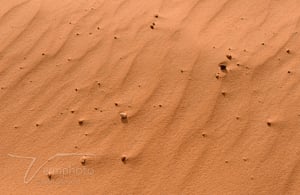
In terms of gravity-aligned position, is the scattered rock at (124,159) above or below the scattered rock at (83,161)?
above

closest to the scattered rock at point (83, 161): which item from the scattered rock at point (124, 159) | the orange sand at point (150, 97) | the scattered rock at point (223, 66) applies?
the orange sand at point (150, 97)

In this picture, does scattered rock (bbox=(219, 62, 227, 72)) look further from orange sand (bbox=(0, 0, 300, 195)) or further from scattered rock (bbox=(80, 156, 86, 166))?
scattered rock (bbox=(80, 156, 86, 166))

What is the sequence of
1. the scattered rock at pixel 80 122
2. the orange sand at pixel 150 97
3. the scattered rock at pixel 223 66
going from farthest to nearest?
the scattered rock at pixel 223 66 < the scattered rock at pixel 80 122 < the orange sand at pixel 150 97

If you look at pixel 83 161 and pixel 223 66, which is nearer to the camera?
pixel 83 161

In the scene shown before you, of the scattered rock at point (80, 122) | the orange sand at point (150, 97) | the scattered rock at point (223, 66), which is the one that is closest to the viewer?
the orange sand at point (150, 97)

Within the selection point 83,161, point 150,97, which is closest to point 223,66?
point 150,97

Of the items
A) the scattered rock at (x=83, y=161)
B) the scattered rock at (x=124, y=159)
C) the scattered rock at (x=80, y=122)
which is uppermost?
the scattered rock at (x=80, y=122)

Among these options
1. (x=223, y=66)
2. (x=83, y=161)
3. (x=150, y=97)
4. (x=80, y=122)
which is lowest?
(x=83, y=161)

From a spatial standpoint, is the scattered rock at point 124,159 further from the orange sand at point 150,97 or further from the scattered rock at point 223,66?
the scattered rock at point 223,66

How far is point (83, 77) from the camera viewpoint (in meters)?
3.00

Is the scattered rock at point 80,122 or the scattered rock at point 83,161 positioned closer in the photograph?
the scattered rock at point 83,161

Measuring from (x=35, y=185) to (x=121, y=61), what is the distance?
1.02 metres

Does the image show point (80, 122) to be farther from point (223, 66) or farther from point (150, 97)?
point (223, 66)

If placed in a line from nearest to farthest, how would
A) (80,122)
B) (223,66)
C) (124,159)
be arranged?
(124,159)
(80,122)
(223,66)
